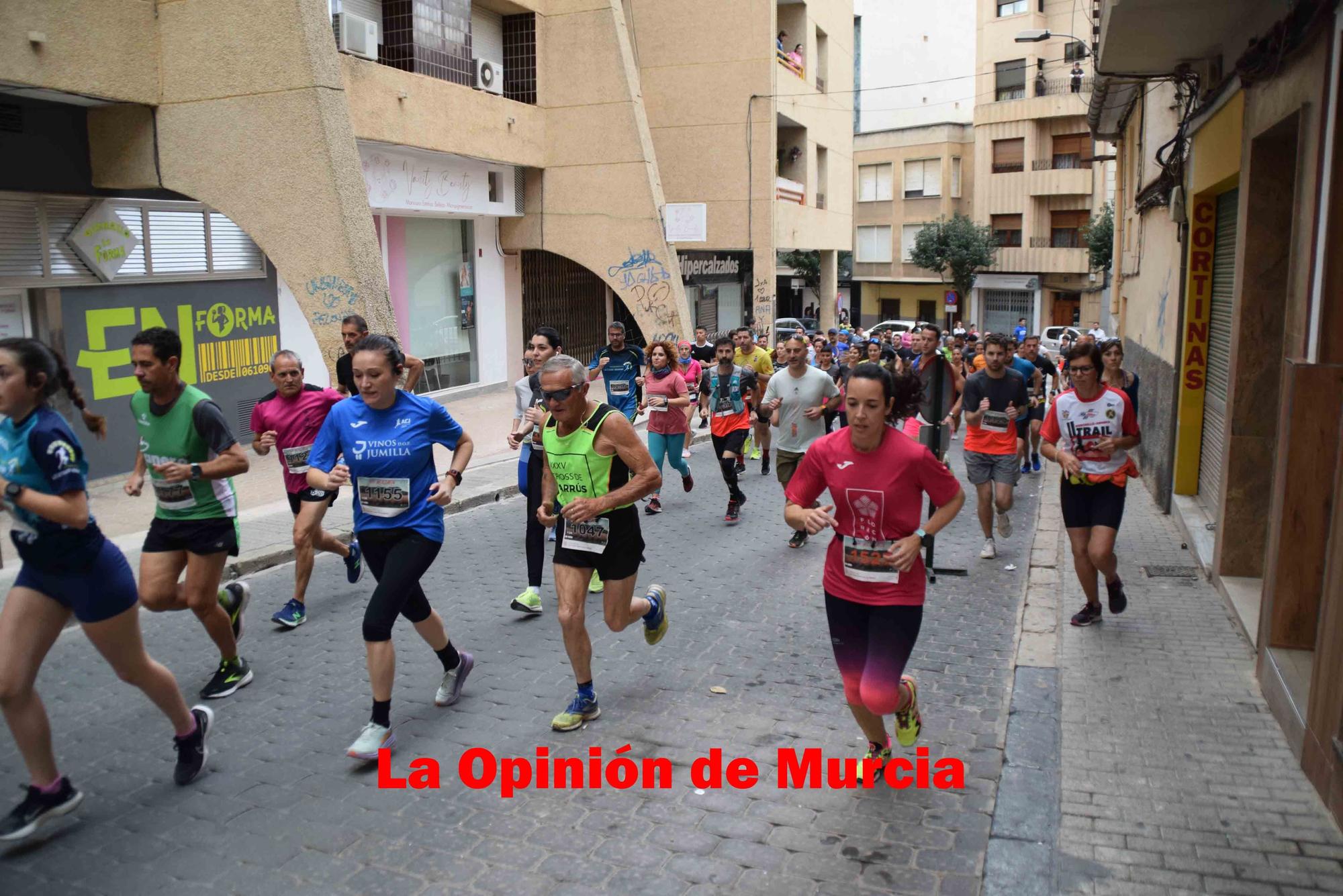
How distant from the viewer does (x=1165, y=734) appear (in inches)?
212

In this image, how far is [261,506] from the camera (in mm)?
11664

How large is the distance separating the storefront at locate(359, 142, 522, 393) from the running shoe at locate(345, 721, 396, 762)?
44.6ft

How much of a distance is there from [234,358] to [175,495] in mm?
10066

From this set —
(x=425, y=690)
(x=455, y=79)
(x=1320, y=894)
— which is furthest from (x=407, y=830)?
(x=455, y=79)

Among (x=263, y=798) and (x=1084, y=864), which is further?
(x=263, y=798)

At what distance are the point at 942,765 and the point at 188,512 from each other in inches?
154

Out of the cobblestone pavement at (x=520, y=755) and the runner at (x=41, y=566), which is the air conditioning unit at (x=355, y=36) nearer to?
the cobblestone pavement at (x=520, y=755)

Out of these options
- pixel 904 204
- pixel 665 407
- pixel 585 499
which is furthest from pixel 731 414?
pixel 904 204

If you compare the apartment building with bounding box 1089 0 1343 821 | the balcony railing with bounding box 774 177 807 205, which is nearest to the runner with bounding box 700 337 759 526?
the apartment building with bounding box 1089 0 1343 821

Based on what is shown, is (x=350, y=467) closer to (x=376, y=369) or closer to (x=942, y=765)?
(x=376, y=369)

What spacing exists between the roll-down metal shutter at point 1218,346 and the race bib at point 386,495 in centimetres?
685

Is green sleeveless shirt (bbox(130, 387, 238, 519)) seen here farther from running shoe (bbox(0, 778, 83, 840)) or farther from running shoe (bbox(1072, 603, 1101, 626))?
running shoe (bbox(1072, 603, 1101, 626))

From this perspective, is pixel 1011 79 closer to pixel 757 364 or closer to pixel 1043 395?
pixel 1043 395

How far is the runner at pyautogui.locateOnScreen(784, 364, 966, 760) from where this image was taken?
15.0ft
